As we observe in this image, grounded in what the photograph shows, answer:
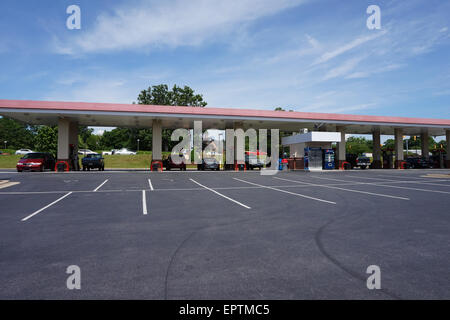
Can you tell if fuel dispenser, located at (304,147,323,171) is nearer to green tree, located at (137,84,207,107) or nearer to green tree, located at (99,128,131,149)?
green tree, located at (137,84,207,107)

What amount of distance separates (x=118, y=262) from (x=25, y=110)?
2517 cm

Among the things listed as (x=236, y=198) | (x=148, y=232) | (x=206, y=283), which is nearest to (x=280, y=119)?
(x=236, y=198)

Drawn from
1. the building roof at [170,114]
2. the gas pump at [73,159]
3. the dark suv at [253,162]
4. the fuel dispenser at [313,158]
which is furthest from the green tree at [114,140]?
the fuel dispenser at [313,158]

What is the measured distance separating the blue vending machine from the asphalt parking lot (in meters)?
22.8

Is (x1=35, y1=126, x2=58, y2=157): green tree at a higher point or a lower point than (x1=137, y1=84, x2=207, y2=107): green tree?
lower

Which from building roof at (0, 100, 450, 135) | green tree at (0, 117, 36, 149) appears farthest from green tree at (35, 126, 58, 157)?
green tree at (0, 117, 36, 149)

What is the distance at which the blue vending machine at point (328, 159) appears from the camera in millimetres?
30625

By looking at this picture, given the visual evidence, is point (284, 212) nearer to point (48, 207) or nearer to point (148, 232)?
point (148, 232)

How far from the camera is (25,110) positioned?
2333cm

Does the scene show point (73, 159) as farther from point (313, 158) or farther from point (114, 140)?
point (114, 140)

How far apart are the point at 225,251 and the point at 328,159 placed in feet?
94.5

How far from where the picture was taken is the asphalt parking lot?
3145 millimetres

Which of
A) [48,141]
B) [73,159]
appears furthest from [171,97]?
[73,159]
